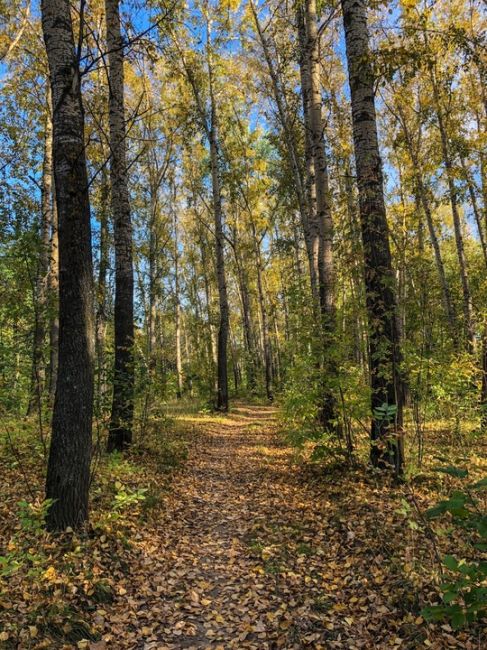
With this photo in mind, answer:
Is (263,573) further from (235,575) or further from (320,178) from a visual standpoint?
(320,178)

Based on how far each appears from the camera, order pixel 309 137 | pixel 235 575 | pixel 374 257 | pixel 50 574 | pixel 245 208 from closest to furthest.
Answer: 1. pixel 50 574
2. pixel 235 575
3. pixel 374 257
4. pixel 309 137
5. pixel 245 208

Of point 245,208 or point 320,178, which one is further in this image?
point 245,208

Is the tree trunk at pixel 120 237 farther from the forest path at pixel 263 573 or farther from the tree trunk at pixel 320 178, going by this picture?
the tree trunk at pixel 320 178

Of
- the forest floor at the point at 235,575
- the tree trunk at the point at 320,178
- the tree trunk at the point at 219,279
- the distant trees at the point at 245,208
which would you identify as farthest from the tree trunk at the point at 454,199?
the forest floor at the point at 235,575

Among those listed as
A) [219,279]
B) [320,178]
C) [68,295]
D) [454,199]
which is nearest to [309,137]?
[320,178]

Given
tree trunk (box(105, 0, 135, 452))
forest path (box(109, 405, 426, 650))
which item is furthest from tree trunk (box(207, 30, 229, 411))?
forest path (box(109, 405, 426, 650))

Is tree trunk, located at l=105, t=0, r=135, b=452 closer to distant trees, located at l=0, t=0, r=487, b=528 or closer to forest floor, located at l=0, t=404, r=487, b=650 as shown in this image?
distant trees, located at l=0, t=0, r=487, b=528

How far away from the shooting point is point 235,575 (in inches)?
163

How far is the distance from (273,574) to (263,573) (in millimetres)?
110

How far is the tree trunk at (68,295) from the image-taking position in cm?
405

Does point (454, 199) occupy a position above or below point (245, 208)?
below

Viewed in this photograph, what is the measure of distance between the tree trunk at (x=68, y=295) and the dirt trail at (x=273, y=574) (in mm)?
1099

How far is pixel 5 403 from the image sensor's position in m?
5.61

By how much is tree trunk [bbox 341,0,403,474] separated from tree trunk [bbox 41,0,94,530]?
337cm
